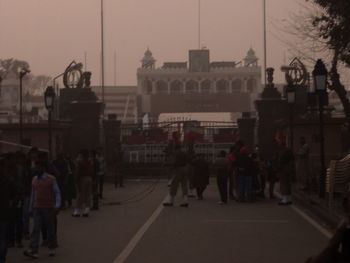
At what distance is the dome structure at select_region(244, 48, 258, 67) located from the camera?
441 feet

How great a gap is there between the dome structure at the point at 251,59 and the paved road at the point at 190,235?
11412 cm

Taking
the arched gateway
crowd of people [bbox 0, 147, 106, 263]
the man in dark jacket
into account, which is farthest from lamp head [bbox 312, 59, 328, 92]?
the arched gateway

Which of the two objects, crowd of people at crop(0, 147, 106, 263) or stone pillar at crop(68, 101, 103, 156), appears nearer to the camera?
crowd of people at crop(0, 147, 106, 263)

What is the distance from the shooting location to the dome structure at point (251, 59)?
441 feet

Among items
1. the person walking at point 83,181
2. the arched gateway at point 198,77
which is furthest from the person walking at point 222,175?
the arched gateway at point 198,77

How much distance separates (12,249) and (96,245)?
1.37 metres

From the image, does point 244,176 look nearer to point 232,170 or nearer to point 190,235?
point 232,170

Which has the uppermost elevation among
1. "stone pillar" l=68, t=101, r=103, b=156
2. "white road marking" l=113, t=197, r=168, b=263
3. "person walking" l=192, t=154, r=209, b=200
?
"stone pillar" l=68, t=101, r=103, b=156

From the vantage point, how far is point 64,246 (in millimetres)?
12570

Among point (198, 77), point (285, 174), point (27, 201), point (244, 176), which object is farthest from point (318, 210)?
point (198, 77)

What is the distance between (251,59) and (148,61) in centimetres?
1899

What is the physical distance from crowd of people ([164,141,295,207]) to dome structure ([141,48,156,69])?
103487mm

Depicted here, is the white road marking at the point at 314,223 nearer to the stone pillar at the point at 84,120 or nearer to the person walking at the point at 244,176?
the person walking at the point at 244,176

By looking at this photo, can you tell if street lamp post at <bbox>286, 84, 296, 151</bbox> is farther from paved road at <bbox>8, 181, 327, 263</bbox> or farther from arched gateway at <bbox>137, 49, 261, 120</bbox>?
arched gateway at <bbox>137, 49, 261, 120</bbox>
